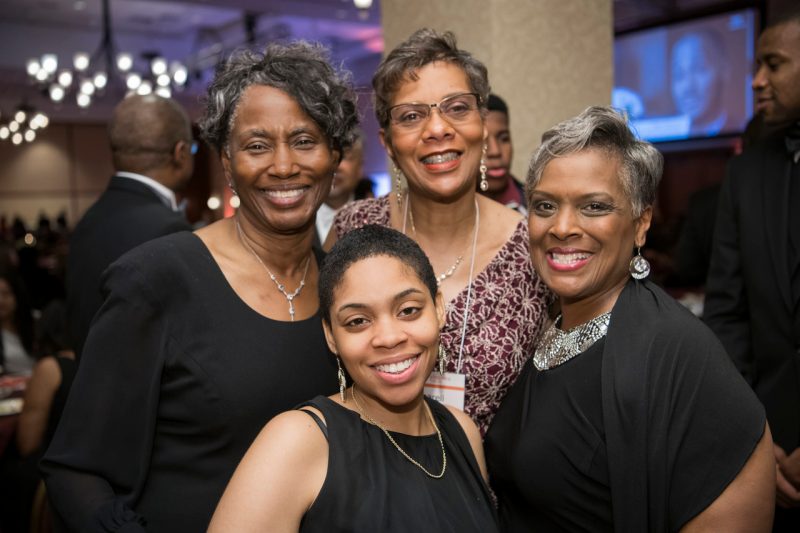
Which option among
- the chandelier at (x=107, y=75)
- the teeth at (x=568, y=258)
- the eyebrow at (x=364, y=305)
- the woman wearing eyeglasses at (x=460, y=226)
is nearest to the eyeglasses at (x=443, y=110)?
the woman wearing eyeglasses at (x=460, y=226)

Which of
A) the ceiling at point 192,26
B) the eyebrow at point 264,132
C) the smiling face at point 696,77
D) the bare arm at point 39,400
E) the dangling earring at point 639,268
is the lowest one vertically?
the bare arm at point 39,400

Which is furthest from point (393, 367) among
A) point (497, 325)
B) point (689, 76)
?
point (689, 76)

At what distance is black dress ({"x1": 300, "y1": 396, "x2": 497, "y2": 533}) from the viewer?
1383 millimetres

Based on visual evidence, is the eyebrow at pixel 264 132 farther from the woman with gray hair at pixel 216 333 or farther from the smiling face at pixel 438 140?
the smiling face at pixel 438 140

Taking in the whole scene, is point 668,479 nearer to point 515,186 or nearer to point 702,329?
point 702,329

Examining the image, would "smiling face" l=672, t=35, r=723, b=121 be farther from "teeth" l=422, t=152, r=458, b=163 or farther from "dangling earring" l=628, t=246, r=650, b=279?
"dangling earring" l=628, t=246, r=650, b=279

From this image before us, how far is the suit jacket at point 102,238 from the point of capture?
2.75m

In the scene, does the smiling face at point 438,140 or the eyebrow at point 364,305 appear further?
the smiling face at point 438,140

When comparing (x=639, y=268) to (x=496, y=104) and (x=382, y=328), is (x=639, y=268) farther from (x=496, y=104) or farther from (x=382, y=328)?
(x=496, y=104)

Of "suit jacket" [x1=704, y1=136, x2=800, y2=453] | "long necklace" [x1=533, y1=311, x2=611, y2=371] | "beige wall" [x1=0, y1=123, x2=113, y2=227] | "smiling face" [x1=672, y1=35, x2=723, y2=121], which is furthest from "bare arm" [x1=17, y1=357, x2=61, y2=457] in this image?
"beige wall" [x1=0, y1=123, x2=113, y2=227]

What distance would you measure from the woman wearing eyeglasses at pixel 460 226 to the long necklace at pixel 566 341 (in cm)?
17

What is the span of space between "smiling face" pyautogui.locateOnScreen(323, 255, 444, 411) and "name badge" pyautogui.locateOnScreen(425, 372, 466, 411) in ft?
1.26

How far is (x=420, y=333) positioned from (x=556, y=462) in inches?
16.5

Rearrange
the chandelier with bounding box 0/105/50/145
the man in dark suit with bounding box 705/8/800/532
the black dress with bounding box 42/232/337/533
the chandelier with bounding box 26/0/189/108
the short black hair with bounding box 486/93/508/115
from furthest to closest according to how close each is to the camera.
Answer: the chandelier with bounding box 0/105/50/145 → the chandelier with bounding box 26/0/189/108 → the short black hair with bounding box 486/93/508/115 → the man in dark suit with bounding box 705/8/800/532 → the black dress with bounding box 42/232/337/533
